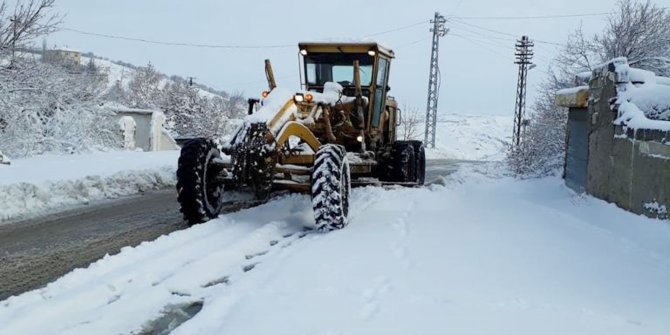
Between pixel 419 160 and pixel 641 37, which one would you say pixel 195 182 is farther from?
pixel 641 37

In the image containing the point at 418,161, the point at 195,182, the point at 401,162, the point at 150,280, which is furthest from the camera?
the point at 418,161

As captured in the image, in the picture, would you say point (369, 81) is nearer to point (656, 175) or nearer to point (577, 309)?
point (656, 175)

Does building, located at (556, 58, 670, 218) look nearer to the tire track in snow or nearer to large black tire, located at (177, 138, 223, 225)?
the tire track in snow

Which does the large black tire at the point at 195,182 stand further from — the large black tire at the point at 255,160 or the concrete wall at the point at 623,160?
the concrete wall at the point at 623,160

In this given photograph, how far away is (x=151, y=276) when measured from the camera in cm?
548

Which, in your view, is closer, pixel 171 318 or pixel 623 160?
pixel 171 318

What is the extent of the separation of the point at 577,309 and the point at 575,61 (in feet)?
52.9

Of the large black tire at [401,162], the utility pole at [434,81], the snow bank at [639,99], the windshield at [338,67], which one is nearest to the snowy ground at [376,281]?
the snow bank at [639,99]

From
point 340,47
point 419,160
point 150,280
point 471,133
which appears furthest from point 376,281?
point 471,133

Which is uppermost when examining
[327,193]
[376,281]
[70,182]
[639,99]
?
[639,99]

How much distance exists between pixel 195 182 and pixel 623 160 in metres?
5.51

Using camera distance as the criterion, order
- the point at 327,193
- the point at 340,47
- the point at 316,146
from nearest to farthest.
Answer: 1. the point at 327,193
2. the point at 316,146
3. the point at 340,47

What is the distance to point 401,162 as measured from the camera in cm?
1216

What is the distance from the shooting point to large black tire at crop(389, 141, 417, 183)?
12.1 meters
